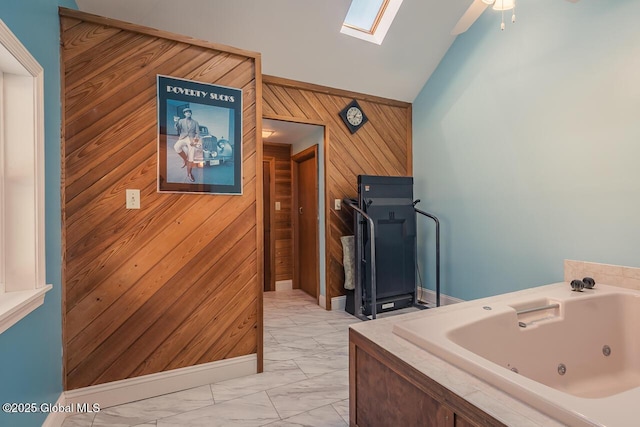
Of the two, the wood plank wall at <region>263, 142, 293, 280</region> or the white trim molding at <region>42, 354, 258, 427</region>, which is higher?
the wood plank wall at <region>263, 142, 293, 280</region>

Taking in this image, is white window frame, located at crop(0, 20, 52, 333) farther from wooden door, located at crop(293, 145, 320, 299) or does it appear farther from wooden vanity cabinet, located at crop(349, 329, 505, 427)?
wooden door, located at crop(293, 145, 320, 299)

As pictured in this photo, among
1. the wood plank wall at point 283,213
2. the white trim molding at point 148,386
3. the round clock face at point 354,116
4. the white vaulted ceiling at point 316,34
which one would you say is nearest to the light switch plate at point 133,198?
the white trim molding at point 148,386

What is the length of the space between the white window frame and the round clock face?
105 inches

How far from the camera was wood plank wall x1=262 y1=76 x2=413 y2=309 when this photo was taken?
10.6 feet

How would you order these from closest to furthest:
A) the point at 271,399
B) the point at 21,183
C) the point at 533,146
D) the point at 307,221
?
the point at 21,183 < the point at 271,399 < the point at 533,146 < the point at 307,221

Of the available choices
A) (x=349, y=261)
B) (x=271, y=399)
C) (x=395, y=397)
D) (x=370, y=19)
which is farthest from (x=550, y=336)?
(x=370, y=19)

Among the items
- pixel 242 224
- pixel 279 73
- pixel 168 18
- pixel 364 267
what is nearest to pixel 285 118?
pixel 279 73

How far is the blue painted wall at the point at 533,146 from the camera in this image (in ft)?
6.84

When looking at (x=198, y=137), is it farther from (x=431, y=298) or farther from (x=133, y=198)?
(x=431, y=298)

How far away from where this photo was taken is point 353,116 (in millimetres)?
3510

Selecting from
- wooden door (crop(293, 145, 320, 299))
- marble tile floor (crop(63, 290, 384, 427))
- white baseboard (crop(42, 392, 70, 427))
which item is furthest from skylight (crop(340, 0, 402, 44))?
white baseboard (crop(42, 392, 70, 427))

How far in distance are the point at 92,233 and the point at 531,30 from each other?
3.57 meters

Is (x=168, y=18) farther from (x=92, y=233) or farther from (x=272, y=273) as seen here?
(x=272, y=273)

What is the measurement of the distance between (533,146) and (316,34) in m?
2.12
